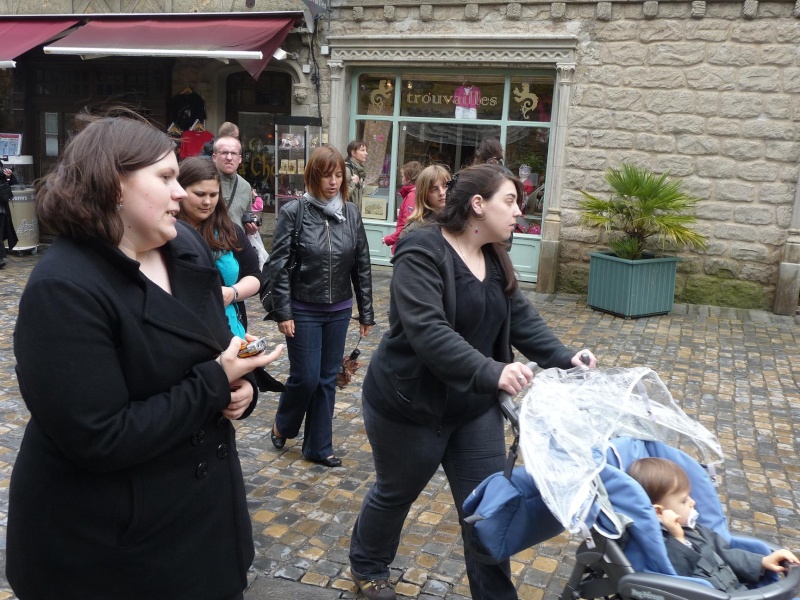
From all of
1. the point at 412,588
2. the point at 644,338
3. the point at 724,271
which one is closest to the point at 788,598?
the point at 412,588

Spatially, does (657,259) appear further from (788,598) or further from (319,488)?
(788,598)

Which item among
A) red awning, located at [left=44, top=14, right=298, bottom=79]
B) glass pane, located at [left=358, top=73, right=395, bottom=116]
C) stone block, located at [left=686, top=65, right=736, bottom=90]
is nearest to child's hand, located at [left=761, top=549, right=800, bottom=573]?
stone block, located at [left=686, top=65, right=736, bottom=90]

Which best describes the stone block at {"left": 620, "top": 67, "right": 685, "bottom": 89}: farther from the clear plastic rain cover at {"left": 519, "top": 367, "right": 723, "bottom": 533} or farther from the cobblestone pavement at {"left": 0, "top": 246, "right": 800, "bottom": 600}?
the clear plastic rain cover at {"left": 519, "top": 367, "right": 723, "bottom": 533}

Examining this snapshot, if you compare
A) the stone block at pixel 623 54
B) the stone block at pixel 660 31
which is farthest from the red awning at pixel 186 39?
the stone block at pixel 660 31

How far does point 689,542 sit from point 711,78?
29.1 ft

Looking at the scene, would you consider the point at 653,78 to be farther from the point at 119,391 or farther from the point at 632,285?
the point at 119,391

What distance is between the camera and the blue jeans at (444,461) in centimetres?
301

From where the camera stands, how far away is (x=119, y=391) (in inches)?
71.6

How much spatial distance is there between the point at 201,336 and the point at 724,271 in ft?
31.3

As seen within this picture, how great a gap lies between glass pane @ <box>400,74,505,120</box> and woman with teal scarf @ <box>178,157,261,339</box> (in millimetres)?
7781

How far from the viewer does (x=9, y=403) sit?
19.5ft

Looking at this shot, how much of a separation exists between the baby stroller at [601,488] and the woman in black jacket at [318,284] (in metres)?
2.10

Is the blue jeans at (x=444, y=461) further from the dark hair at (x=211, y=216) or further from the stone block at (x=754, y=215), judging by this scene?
the stone block at (x=754, y=215)

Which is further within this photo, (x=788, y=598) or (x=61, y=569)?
(x=788, y=598)
